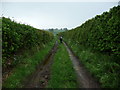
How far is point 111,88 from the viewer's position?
192 inches

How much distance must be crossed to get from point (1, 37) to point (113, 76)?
6873 millimetres

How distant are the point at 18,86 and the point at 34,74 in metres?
1.94

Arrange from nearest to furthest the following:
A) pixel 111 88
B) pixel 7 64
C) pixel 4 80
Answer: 1. pixel 111 88
2. pixel 4 80
3. pixel 7 64

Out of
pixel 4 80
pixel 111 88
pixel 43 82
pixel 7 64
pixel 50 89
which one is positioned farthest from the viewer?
pixel 7 64

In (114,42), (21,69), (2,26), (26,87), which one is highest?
(2,26)

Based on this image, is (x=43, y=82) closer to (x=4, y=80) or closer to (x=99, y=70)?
(x=4, y=80)

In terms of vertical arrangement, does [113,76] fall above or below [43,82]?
above

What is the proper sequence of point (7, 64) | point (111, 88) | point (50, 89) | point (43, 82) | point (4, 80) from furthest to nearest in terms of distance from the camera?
point (7, 64)
point (43, 82)
point (4, 80)
point (50, 89)
point (111, 88)

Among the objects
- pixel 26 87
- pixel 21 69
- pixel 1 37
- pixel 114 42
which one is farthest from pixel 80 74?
pixel 1 37

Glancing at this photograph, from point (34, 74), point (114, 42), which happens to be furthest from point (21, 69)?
point (114, 42)

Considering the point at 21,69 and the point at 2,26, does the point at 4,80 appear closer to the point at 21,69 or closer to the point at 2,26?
the point at 21,69

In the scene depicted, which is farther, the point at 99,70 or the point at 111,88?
the point at 99,70

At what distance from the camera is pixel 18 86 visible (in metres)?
5.50

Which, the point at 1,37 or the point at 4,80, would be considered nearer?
the point at 4,80
